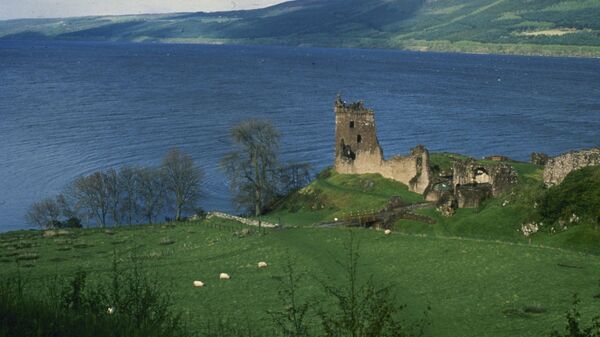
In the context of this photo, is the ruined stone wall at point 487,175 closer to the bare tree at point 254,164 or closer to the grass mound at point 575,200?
the grass mound at point 575,200

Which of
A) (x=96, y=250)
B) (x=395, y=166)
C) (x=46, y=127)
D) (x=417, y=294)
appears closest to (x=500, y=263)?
(x=417, y=294)

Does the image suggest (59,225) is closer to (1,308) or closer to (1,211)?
(1,211)

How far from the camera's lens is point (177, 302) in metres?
22.9

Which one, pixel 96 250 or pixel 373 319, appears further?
pixel 96 250

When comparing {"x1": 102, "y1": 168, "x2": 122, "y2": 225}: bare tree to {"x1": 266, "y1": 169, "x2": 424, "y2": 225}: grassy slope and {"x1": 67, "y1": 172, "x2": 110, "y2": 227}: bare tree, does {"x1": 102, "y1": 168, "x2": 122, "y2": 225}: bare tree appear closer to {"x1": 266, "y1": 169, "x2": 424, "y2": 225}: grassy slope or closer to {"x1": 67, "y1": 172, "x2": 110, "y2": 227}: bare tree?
{"x1": 67, "y1": 172, "x2": 110, "y2": 227}: bare tree

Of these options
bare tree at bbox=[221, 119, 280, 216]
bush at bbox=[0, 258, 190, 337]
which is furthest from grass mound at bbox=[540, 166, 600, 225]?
bare tree at bbox=[221, 119, 280, 216]

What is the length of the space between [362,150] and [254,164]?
38.7ft

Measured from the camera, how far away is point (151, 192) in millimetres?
67812

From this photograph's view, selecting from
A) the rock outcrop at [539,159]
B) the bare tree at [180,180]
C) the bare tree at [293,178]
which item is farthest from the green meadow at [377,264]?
the bare tree at [293,178]

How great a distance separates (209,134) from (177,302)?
85.8 meters

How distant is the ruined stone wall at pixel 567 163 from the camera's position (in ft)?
129

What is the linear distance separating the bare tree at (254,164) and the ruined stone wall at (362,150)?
8.27m

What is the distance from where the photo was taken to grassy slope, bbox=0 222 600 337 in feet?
66.3

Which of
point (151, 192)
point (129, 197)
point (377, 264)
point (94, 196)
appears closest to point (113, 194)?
point (129, 197)
